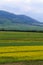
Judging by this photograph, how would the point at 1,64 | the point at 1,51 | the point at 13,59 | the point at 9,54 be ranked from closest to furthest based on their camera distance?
1. the point at 1,64
2. the point at 13,59
3. the point at 9,54
4. the point at 1,51

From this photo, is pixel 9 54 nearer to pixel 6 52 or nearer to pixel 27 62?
pixel 6 52

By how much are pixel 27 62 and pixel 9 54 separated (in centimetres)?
302

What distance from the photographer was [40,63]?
17.0 meters

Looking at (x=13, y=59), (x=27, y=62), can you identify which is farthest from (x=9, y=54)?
(x=27, y=62)

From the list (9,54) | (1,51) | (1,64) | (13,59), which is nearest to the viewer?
(1,64)

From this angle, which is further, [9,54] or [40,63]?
[9,54]

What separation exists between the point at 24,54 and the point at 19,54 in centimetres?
51

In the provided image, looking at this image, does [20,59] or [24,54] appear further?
[24,54]

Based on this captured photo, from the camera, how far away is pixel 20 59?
17797 mm

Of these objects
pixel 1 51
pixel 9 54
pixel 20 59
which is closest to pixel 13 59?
pixel 20 59

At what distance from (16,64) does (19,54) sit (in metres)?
3.08

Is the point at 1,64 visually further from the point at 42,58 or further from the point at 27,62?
the point at 42,58


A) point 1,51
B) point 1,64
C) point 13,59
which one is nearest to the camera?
point 1,64

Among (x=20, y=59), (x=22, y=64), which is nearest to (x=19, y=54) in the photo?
(x=20, y=59)
